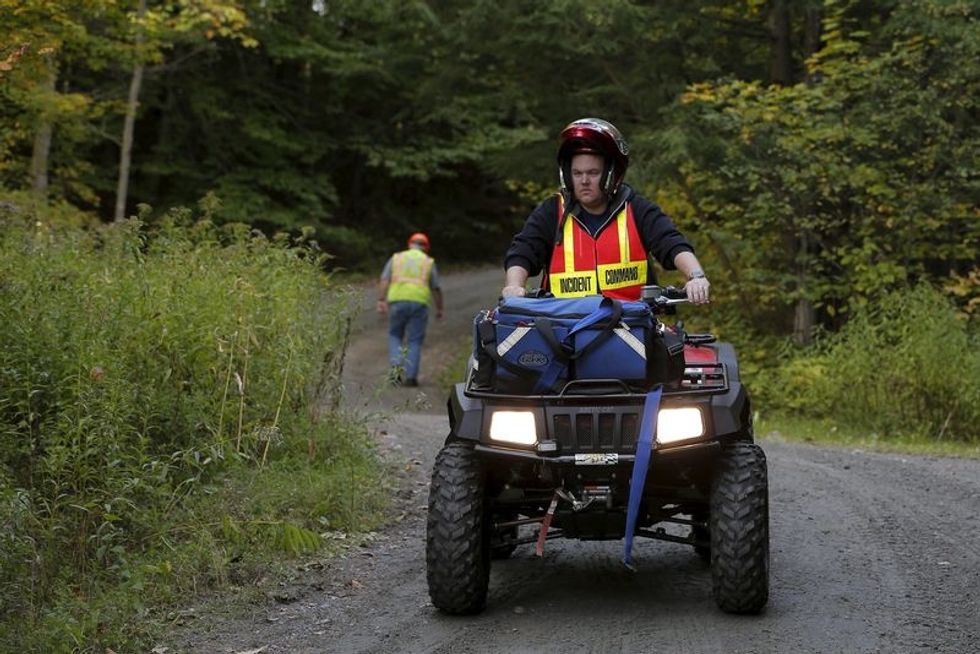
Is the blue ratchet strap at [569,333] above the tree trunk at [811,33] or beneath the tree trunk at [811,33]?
beneath

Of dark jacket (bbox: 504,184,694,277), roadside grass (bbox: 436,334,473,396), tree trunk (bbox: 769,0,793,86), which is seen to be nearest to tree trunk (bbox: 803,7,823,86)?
tree trunk (bbox: 769,0,793,86)

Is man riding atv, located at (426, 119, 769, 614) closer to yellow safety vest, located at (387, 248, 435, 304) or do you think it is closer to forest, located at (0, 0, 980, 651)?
forest, located at (0, 0, 980, 651)

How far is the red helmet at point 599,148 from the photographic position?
7020 mm

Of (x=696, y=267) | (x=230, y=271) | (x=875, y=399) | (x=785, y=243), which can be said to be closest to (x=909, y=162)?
(x=785, y=243)

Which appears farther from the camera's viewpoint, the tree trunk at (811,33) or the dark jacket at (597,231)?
the tree trunk at (811,33)

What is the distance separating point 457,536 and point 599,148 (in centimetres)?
211

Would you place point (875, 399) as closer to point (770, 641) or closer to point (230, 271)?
point (230, 271)

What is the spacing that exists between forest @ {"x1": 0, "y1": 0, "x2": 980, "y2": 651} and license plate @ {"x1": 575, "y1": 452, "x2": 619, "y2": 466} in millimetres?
2316

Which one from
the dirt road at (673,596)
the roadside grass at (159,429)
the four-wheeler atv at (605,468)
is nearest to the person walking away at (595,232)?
the four-wheeler atv at (605,468)

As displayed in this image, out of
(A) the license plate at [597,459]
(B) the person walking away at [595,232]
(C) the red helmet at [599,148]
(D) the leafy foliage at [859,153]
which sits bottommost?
(A) the license plate at [597,459]

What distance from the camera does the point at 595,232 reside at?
719 cm

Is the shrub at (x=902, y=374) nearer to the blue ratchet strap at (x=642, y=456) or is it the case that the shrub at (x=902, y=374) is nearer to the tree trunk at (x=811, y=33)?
the tree trunk at (x=811, y=33)

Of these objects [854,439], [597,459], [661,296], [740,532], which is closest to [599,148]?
[661,296]

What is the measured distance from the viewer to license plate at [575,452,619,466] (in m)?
6.25
